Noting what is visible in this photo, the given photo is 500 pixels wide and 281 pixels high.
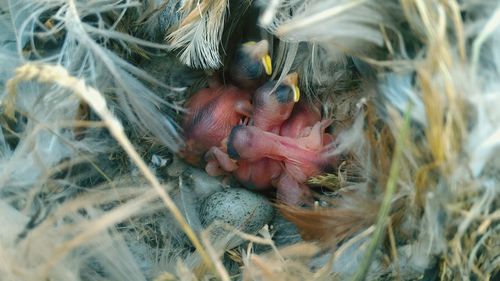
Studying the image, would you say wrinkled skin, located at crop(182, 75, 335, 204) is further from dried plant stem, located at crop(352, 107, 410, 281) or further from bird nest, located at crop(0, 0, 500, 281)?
dried plant stem, located at crop(352, 107, 410, 281)

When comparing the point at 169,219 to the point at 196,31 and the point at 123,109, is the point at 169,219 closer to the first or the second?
the point at 123,109

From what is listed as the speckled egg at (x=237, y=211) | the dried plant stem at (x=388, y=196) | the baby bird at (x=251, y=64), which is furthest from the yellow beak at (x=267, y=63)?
the dried plant stem at (x=388, y=196)

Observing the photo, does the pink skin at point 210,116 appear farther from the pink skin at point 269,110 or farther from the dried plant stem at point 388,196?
the dried plant stem at point 388,196

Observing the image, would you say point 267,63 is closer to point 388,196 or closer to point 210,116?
point 210,116

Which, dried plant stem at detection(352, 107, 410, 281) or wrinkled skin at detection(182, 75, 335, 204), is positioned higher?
dried plant stem at detection(352, 107, 410, 281)

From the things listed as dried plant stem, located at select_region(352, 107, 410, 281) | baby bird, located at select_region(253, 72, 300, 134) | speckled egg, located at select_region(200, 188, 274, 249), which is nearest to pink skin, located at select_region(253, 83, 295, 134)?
baby bird, located at select_region(253, 72, 300, 134)
